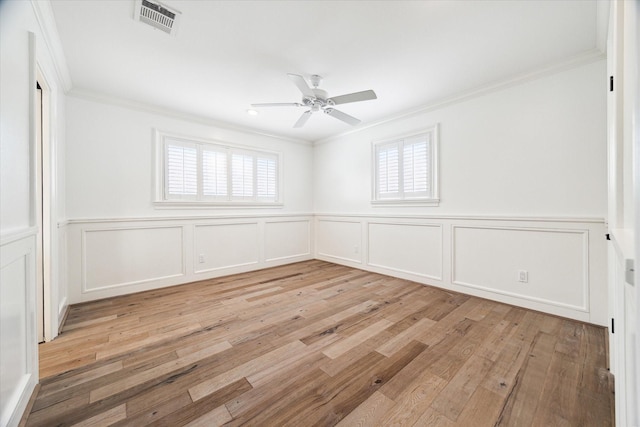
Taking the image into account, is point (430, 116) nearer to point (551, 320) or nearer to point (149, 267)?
point (551, 320)

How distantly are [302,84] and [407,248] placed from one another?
263cm

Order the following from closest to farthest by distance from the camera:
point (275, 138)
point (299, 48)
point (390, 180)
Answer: point (299, 48) < point (390, 180) < point (275, 138)

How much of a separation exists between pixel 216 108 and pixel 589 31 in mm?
3846

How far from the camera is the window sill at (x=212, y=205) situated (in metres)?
3.53

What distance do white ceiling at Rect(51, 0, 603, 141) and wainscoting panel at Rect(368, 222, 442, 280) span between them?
1773mm

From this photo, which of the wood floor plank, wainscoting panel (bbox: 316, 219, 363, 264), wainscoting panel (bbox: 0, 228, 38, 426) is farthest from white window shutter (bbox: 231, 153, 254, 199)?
the wood floor plank

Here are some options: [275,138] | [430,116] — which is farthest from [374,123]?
[275,138]

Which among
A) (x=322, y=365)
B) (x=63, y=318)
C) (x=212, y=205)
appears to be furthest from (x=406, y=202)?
(x=63, y=318)

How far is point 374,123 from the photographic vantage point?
13.3 feet

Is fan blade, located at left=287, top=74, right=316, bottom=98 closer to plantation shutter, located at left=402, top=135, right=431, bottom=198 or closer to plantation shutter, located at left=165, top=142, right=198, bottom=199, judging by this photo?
plantation shutter, located at left=402, top=135, right=431, bottom=198

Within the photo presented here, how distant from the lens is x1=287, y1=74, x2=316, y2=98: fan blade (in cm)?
219

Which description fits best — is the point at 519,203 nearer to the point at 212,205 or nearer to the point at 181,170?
the point at 212,205

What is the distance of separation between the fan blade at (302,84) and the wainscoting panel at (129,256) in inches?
103

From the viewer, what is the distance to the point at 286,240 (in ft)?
16.0
